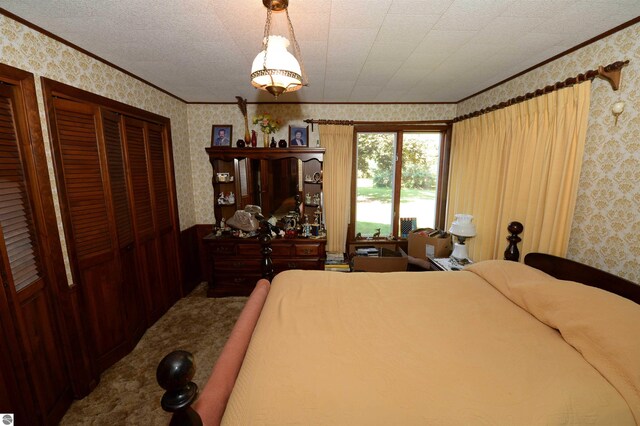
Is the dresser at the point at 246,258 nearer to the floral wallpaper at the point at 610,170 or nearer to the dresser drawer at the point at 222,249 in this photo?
the dresser drawer at the point at 222,249

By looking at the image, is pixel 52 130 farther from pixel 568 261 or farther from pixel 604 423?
pixel 568 261

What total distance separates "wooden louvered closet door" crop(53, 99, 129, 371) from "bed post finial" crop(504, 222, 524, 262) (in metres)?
3.51

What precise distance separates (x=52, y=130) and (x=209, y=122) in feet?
6.49

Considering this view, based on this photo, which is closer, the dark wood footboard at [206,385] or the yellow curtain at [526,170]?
the dark wood footboard at [206,385]

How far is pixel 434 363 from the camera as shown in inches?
46.6

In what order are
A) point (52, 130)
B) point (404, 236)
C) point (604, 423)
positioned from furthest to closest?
point (404, 236)
point (52, 130)
point (604, 423)

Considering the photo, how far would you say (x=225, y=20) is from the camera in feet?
5.07

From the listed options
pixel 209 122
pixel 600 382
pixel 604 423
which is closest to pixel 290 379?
pixel 604 423

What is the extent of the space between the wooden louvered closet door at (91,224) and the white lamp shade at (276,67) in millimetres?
1633

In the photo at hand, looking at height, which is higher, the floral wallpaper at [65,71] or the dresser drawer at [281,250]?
the floral wallpaper at [65,71]

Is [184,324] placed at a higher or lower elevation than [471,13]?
lower

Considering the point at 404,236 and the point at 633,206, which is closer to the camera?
the point at 633,206

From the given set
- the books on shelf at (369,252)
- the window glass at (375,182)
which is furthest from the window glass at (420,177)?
the books on shelf at (369,252)

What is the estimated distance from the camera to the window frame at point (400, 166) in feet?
11.7
